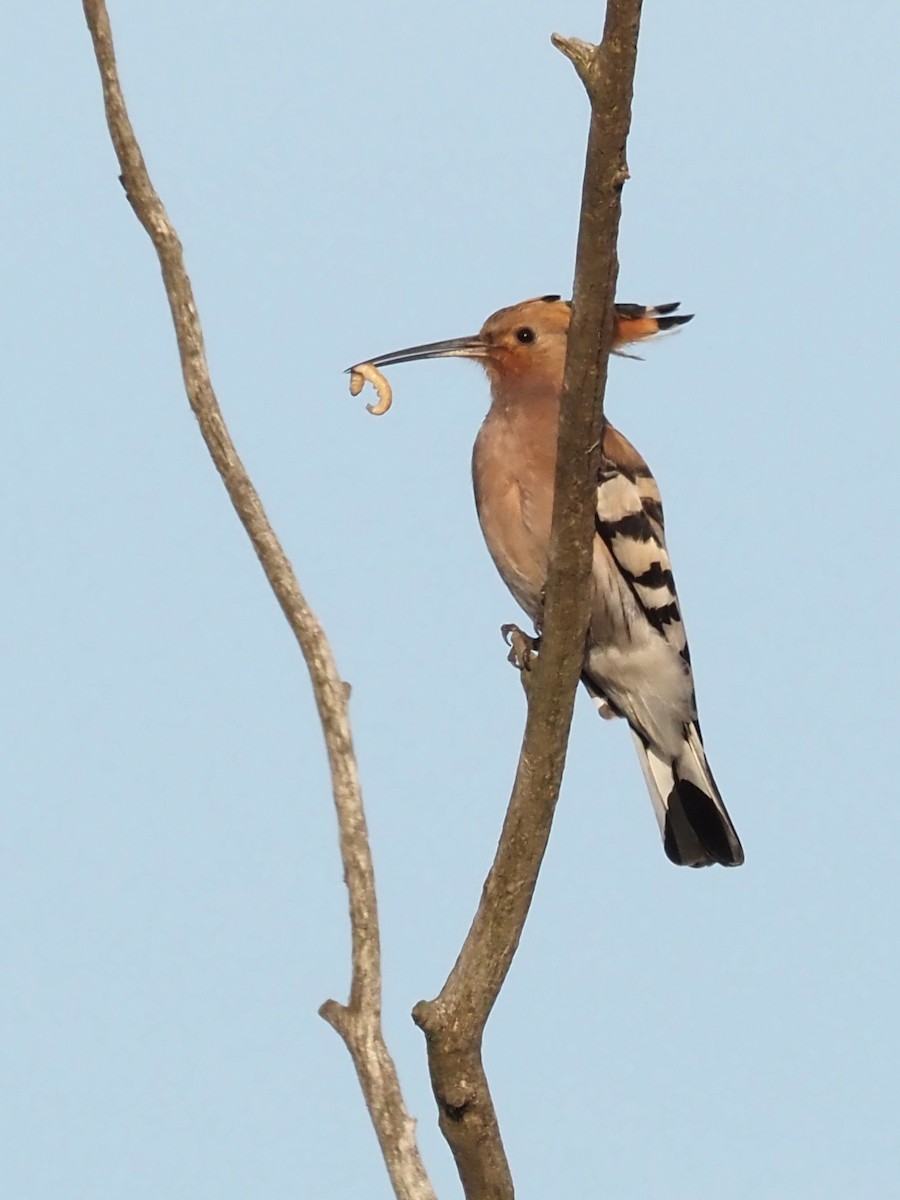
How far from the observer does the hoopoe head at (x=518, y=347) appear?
394 centimetres

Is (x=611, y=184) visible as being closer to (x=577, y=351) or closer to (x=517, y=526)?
(x=577, y=351)

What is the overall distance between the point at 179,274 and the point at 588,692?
169cm

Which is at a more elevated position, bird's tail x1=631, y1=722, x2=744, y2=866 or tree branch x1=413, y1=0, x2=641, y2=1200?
bird's tail x1=631, y1=722, x2=744, y2=866

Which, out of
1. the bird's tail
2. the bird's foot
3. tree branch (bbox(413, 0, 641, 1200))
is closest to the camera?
tree branch (bbox(413, 0, 641, 1200))

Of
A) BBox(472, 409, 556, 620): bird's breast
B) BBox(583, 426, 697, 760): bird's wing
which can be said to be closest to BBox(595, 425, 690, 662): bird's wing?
BBox(583, 426, 697, 760): bird's wing

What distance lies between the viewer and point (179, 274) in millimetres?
2637

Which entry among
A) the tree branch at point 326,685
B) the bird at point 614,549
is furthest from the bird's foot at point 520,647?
the tree branch at point 326,685

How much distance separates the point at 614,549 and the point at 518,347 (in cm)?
62

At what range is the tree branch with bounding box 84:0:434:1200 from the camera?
2.62m

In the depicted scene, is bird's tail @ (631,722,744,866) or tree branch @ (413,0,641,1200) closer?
tree branch @ (413,0,641,1200)

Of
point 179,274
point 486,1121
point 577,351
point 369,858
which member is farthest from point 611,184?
point 486,1121

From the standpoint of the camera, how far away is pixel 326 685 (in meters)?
2.64

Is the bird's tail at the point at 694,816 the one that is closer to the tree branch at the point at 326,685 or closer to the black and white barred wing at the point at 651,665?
the black and white barred wing at the point at 651,665

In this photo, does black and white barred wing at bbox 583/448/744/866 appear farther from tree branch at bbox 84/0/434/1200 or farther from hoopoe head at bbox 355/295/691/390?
tree branch at bbox 84/0/434/1200
